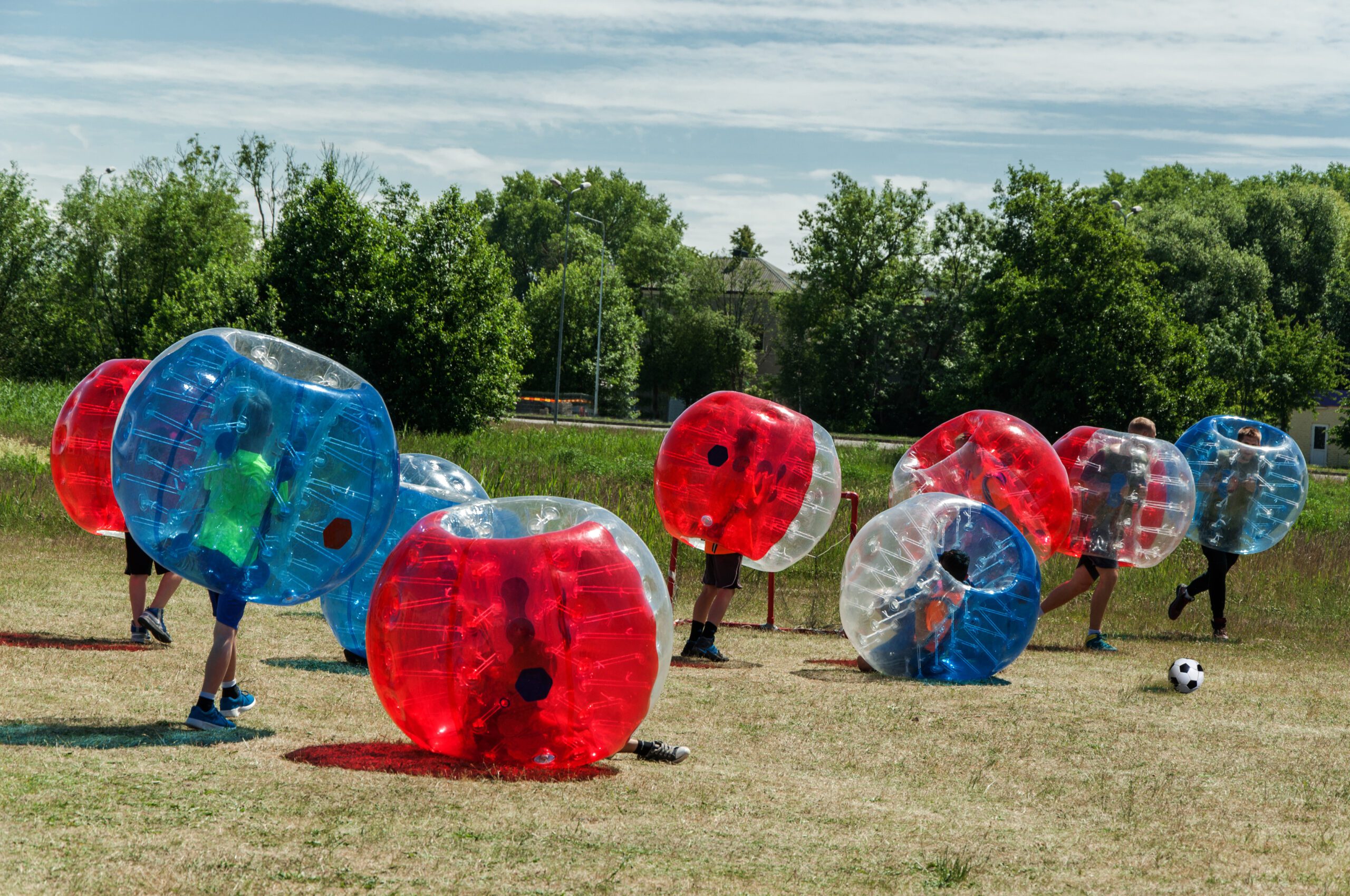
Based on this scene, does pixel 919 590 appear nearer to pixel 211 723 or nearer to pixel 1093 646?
pixel 1093 646

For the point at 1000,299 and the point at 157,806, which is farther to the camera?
the point at 1000,299

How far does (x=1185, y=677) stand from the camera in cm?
941

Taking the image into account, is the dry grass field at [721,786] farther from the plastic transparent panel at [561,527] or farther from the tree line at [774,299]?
the tree line at [774,299]

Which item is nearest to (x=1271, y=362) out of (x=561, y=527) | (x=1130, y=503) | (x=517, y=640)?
(x=1130, y=503)

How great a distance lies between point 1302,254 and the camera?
198 ft

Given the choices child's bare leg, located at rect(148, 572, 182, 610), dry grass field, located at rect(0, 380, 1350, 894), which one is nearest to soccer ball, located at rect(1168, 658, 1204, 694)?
dry grass field, located at rect(0, 380, 1350, 894)

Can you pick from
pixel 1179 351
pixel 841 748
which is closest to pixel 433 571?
pixel 841 748

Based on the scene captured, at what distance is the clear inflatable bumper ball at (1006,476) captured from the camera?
11.1 m

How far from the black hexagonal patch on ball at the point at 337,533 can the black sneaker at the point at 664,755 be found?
1865 mm

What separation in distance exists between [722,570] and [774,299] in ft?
218

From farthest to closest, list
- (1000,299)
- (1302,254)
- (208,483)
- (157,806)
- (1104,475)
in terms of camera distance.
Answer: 1. (1302,254)
2. (1000,299)
3. (1104,475)
4. (208,483)
5. (157,806)

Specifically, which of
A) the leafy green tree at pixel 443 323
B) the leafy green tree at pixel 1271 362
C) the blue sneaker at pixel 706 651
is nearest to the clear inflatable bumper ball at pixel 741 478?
the blue sneaker at pixel 706 651

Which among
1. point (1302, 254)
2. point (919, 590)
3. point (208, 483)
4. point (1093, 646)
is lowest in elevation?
point (1093, 646)

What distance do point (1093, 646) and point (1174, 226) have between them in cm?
4965
